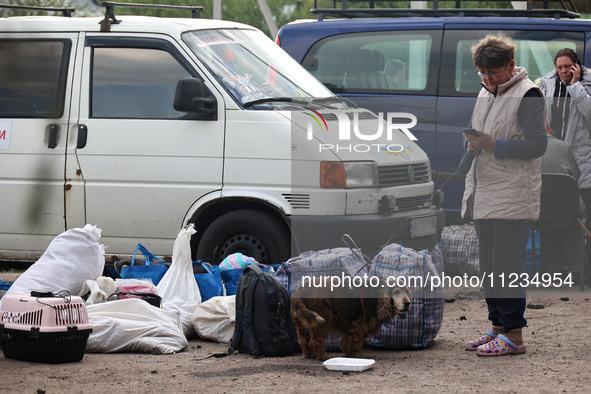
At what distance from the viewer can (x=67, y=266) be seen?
5.98 m

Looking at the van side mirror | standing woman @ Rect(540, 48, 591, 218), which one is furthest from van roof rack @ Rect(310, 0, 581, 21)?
the van side mirror

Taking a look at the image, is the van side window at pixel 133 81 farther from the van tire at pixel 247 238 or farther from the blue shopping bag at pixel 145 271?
the blue shopping bag at pixel 145 271

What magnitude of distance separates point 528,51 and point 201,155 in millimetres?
3311

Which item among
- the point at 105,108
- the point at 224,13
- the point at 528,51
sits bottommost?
the point at 105,108

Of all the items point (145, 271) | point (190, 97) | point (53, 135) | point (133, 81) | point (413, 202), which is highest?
point (133, 81)

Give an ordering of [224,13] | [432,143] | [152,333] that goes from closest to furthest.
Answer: [152,333] → [432,143] → [224,13]

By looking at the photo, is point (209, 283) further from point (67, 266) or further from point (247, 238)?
point (67, 266)

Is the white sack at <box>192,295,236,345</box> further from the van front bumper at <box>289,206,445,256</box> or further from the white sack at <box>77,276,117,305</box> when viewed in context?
the van front bumper at <box>289,206,445,256</box>

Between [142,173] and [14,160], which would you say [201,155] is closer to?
[142,173]

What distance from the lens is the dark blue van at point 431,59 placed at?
27.0 feet

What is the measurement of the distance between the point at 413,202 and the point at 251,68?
5.15 ft

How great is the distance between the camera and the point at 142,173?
268 inches

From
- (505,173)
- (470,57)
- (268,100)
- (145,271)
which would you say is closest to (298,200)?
(268,100)

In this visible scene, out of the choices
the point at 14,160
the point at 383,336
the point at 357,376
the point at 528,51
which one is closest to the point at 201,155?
the point at 14,160
